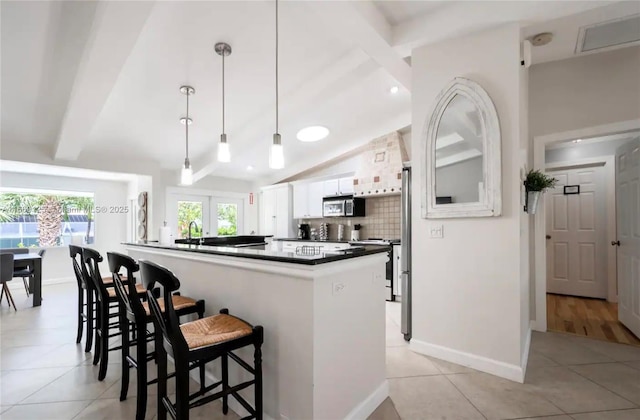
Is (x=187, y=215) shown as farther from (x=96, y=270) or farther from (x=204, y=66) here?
(x=96, y=270)

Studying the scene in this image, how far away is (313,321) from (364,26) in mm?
2157

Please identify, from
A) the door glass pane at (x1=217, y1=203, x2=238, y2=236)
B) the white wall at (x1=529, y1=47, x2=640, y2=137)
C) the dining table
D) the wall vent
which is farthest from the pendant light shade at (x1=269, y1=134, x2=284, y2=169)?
the door glass pane at (x1=217, y1=203, x2=238, y2=236)

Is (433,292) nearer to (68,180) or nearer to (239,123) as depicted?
(239,123)

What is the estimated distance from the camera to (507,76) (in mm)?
2305

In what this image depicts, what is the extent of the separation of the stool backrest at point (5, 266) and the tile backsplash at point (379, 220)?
5.09 meters

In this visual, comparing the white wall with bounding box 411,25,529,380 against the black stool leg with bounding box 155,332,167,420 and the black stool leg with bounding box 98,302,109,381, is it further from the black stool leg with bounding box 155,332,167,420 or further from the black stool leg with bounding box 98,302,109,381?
the black stool leg with bounding box 98,302,109,381

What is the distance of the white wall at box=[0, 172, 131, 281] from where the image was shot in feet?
19.0

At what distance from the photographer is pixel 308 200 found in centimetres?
618

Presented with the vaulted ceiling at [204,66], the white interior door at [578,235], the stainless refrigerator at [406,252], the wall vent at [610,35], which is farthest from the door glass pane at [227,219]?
the wall vent at [610,35]

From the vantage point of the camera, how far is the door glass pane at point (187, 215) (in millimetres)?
Result: 6363

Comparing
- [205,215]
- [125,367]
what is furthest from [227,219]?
[125,367]

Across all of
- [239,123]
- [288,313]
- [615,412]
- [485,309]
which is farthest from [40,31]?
[615,412]

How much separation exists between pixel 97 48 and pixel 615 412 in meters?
4.33

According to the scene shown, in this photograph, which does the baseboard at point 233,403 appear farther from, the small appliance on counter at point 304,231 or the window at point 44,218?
the window at point 44,218
